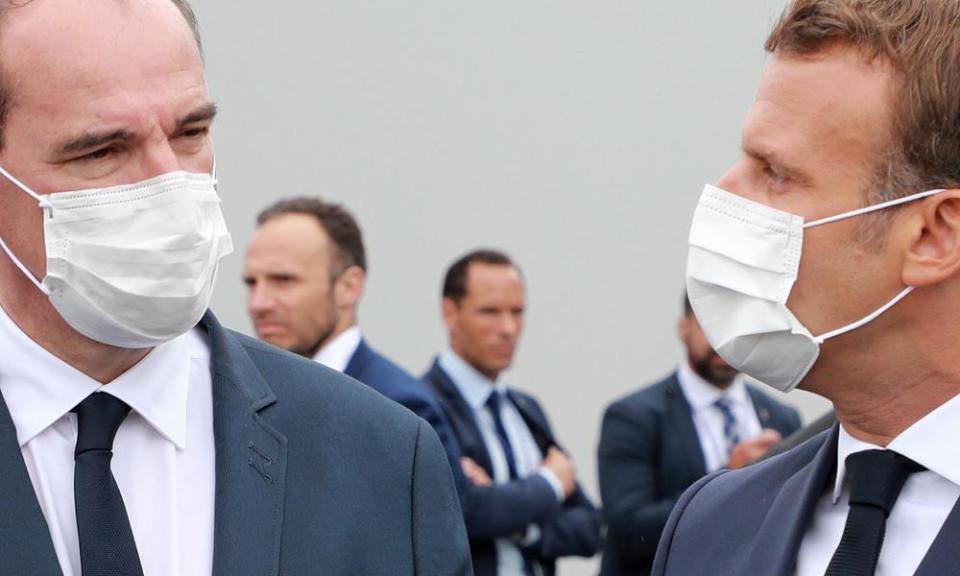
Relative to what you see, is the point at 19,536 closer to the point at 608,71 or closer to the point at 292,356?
the point at 292,356

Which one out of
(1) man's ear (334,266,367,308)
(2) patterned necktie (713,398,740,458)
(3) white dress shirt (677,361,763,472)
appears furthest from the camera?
(2) patterned necktie (713,398,740,458)

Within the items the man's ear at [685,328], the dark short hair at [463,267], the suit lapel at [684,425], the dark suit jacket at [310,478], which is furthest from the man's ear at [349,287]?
the dark suit jacket at [310,478]

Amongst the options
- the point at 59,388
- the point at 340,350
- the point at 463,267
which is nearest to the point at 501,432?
the point at 340,350

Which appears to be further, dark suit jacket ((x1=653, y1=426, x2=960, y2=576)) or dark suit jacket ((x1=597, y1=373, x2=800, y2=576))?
dark suit jacket ((x1=597, y1=373, x2=800, y2=576))

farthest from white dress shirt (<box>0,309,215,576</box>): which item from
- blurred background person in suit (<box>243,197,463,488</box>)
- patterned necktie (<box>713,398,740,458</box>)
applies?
patterned necktie (<box>713,398,740,458</box>)

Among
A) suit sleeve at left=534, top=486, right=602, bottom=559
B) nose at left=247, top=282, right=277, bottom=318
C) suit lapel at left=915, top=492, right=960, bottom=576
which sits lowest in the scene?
suit sleeve at left=534, top=486, right=602, bottom=559

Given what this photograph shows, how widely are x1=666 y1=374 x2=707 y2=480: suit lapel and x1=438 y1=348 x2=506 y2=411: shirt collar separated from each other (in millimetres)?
708

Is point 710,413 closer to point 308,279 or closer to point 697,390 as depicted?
point 697,390

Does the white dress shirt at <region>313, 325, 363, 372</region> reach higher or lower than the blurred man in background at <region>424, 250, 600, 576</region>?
higher

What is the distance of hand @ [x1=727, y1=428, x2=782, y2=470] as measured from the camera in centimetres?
621

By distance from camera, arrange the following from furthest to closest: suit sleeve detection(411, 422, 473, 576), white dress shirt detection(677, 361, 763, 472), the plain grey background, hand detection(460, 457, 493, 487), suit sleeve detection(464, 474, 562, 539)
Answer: the plain grey background → white dress shirt detection(677, 361, 763, 472) → hand detection(460, 457, 493, 487) → suit sleeve detection(464, 474, 562, 539) → suit sleeve detection(411, 422, 473, 576)

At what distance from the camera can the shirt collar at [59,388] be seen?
2.53 metres

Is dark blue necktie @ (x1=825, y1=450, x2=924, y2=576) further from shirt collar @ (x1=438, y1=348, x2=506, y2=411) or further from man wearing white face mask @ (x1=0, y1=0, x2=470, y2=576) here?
shirt collar @ (x1=438, y1=348, x2=506, y2=411)

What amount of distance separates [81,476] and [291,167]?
5.78 m
